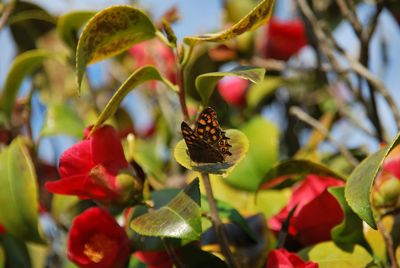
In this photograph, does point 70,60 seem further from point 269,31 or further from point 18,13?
point 269,31

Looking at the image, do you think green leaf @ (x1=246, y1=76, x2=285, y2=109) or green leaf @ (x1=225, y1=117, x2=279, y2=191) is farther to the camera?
green leaf @ (x1=246, y1=76, x2=285, y2=109)

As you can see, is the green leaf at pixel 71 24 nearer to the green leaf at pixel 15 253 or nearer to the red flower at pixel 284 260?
the green leaf at pixel 15 253

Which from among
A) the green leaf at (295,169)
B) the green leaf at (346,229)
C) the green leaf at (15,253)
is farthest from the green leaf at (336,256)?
the green leaf at (15,253)

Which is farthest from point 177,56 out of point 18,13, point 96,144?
point 18,13

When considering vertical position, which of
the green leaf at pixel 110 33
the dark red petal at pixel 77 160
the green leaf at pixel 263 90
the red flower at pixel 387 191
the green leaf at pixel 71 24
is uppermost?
the green leaf at pixel 110 33

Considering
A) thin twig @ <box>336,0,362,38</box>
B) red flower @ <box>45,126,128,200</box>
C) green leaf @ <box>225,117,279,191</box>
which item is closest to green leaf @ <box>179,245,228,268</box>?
red flower @ <box>45,126,128,200</box>

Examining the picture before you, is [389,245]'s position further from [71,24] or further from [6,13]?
[6,13]

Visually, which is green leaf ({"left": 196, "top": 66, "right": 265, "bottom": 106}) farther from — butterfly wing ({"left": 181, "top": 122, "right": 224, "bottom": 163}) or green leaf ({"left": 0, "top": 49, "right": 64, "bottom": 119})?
green leaf ({"left": 0, "top": 49, "right": 64, "bottom": 119})
